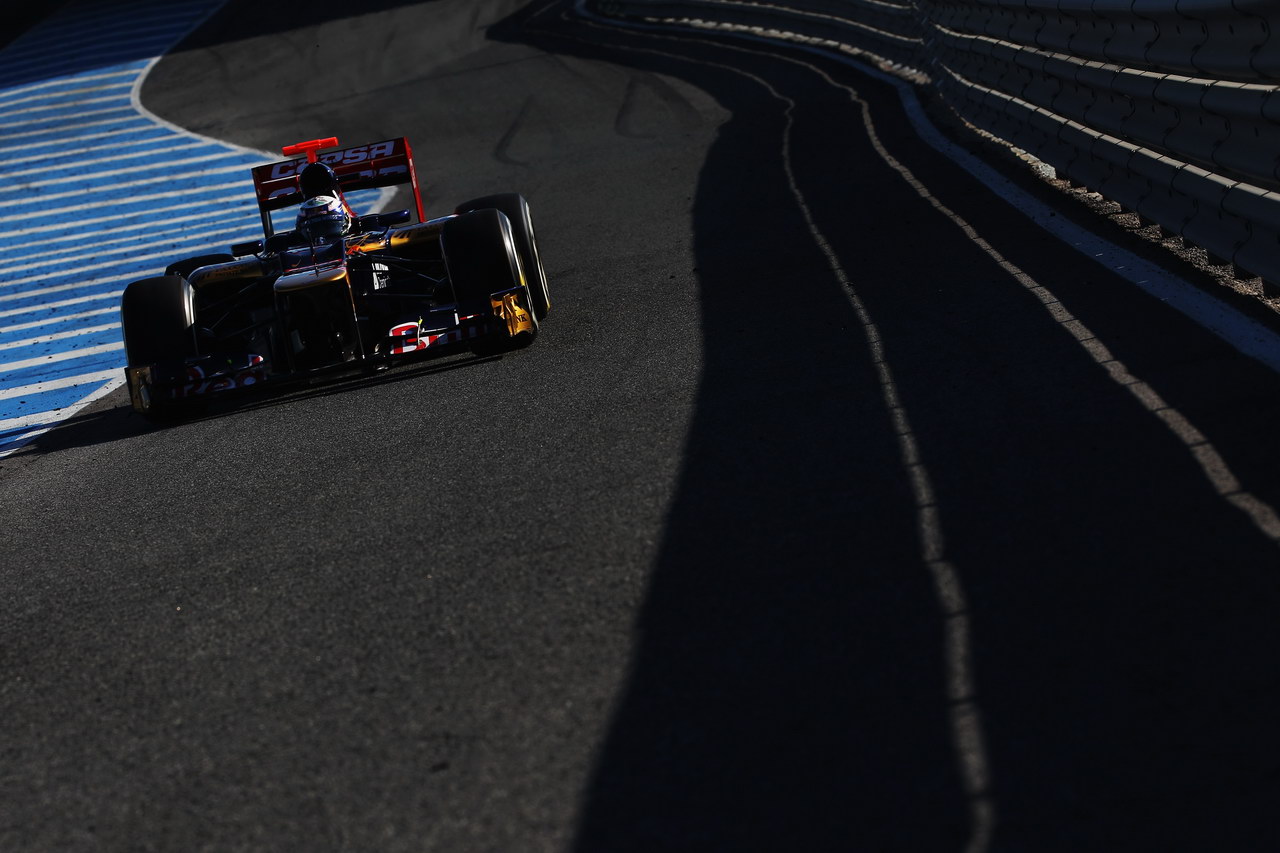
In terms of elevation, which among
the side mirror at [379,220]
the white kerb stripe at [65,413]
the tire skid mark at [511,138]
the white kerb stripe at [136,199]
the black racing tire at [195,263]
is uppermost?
the side mirror at [379,220]

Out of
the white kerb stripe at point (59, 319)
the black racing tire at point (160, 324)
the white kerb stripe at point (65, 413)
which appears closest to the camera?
the black racing tire at point (160, 324)

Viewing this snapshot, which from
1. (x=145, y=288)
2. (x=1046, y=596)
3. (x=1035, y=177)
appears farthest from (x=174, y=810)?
(x=1035, y=177)

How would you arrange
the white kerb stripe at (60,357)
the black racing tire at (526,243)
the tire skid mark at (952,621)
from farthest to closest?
the white kerb stripe at (60,357) < the black racing tire at (526,243) < the tire skid mark at (952,621)

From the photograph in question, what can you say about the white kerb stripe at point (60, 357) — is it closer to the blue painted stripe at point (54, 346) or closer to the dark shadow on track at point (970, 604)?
the blue painted stripe at point (54, 346)

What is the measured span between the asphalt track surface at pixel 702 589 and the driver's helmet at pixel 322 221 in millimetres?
1269

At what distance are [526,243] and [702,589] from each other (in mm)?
4848

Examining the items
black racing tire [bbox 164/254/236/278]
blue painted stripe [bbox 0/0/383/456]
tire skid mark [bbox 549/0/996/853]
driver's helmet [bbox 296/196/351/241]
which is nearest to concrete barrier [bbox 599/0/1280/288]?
tire skid mark [bbox 549/0/996/853]

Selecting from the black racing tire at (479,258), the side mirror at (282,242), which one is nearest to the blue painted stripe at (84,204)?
the side mirror at (282,242)

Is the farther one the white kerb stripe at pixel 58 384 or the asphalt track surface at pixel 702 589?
the white kerb stripe at pixel 58 384

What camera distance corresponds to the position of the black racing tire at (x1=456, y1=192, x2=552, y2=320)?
833 centimetres

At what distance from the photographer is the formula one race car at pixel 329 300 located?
7.42m

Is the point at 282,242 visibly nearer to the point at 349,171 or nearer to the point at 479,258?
the point at 349,171

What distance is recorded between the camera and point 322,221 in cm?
846

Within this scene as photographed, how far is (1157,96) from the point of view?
283 inches
